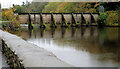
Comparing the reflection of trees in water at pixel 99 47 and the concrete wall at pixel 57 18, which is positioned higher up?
the concrete wall at pixel 57 18

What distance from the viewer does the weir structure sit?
2581 cm

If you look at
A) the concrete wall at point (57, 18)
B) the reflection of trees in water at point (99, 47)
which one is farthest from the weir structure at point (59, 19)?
the reflection of trees in water at point (99, 47)

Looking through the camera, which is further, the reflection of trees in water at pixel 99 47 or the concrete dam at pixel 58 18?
the concrete dam at pixel 58 18

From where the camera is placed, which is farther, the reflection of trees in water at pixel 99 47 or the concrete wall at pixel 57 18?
the concrete wall at pixel 57 18

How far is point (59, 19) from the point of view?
26.5m

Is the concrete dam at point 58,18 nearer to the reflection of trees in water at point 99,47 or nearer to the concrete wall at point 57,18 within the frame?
the concrete wall at point 57,18

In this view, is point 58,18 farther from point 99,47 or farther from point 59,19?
point 99,47

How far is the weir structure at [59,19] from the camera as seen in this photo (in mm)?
25812

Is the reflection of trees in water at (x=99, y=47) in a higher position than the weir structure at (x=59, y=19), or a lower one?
lower

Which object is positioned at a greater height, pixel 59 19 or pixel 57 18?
pixel 57 18

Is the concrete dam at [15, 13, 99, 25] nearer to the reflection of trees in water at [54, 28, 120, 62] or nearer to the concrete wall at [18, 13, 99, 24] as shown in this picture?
the concrete wall at [18, 13, 99, 24]

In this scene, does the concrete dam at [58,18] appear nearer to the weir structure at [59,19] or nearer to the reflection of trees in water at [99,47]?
the weir structure at [59,19]

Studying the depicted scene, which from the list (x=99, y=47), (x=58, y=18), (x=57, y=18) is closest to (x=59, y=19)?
(x=58, y=18)

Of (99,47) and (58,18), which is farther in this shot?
(58,18)
